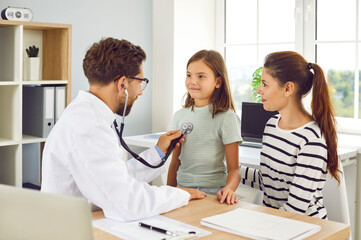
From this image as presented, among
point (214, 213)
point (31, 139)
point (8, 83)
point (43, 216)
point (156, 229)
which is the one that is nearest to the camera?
point (43, 216)

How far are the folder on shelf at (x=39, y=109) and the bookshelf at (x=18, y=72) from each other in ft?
0.14

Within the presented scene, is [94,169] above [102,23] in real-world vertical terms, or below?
below

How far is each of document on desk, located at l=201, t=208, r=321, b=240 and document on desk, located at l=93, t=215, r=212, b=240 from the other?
0.07 m

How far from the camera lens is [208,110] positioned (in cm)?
203

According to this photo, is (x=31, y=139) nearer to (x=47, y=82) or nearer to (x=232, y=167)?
(x=47, y=82)

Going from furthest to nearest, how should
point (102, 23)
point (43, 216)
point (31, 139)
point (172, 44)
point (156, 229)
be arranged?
point (172, 44), point (102, 23), point (31, 139), point (156, 229), point (43, 216)

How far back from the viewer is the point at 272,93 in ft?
6.16

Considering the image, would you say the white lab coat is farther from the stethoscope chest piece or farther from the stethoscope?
the stethoscope chest piece

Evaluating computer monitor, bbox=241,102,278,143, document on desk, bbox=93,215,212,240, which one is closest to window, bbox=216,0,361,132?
computer monitor, bbox=241,102,278,143

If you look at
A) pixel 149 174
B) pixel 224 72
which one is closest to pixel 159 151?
pixel 149 174

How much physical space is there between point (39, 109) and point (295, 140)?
1730 millimetres

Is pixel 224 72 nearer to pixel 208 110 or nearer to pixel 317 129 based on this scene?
pixel 208 110

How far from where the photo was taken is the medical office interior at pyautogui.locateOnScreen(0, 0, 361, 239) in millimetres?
2859

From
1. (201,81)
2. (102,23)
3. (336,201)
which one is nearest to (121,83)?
(201,81)
